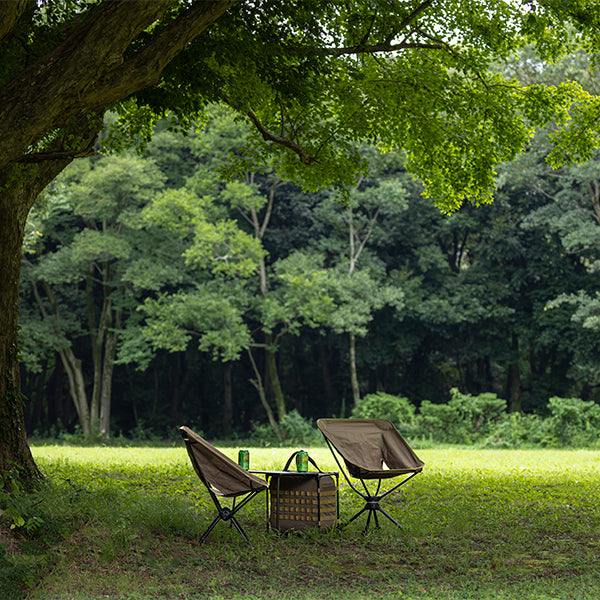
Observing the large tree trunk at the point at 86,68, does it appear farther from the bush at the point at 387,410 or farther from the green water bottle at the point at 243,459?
the bush at the point at 387,410

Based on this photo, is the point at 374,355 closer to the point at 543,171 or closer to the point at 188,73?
the point at 543,171

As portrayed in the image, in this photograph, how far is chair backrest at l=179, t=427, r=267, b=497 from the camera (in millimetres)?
5211

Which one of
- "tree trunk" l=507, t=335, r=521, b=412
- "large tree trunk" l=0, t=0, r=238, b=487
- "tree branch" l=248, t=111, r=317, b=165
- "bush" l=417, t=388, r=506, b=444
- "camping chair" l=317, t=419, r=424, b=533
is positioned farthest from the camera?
"tree trunk" l=507, t=335, r=521, b=412

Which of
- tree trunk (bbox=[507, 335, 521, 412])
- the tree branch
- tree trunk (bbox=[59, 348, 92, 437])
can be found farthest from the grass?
tree trunk (bbox=[507, 335, 521, 412])

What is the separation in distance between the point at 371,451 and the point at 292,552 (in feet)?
4.06

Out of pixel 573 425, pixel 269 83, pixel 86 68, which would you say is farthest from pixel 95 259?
pixel 86 68

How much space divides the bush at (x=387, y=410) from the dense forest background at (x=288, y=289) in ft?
3.47

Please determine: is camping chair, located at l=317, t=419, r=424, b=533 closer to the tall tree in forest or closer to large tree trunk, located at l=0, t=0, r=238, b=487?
large tree trunk, located at l=0, t=0, r=238, b=487

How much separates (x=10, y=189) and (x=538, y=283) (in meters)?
19.3

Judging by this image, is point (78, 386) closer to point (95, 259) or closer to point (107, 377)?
point (107, 377)

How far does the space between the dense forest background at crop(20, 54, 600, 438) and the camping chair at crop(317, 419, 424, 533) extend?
491 inches

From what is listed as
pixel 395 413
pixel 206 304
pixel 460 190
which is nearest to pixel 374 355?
pixel 395 413

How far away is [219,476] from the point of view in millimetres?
5363

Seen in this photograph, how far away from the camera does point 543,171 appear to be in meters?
20.0
